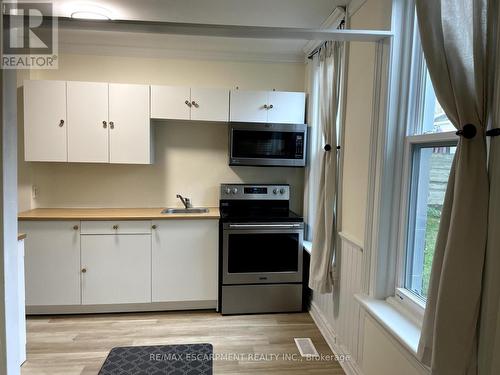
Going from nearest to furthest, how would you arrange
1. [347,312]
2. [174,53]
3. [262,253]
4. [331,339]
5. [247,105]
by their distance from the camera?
[347,312]
[331,339]
[262,253]
[247,105]
[174,53]

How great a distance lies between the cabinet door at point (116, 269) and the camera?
290cm

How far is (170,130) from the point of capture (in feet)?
11.1

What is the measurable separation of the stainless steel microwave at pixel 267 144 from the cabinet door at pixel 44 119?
156cm

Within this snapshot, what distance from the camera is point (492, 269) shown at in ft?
3.34

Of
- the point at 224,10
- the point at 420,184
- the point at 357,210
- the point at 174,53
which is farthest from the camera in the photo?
the point at 174,53

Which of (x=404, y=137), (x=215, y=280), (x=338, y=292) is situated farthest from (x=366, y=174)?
(x=215, y=280)

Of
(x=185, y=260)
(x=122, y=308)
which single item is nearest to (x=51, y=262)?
(x=122, y=308)

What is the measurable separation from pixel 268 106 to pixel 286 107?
0.18 m

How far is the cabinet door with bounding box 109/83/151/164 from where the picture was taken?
300cm

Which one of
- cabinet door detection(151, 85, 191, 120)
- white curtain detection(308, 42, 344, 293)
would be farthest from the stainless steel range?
cabinet door detection(151, 85, 191, 120)

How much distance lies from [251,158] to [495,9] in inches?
89.3

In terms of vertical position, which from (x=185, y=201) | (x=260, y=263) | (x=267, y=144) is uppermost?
(x=267, y=144)

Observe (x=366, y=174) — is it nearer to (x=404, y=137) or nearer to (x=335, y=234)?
(x=404, y=137)

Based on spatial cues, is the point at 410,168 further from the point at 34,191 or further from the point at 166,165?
the point at 34,191
